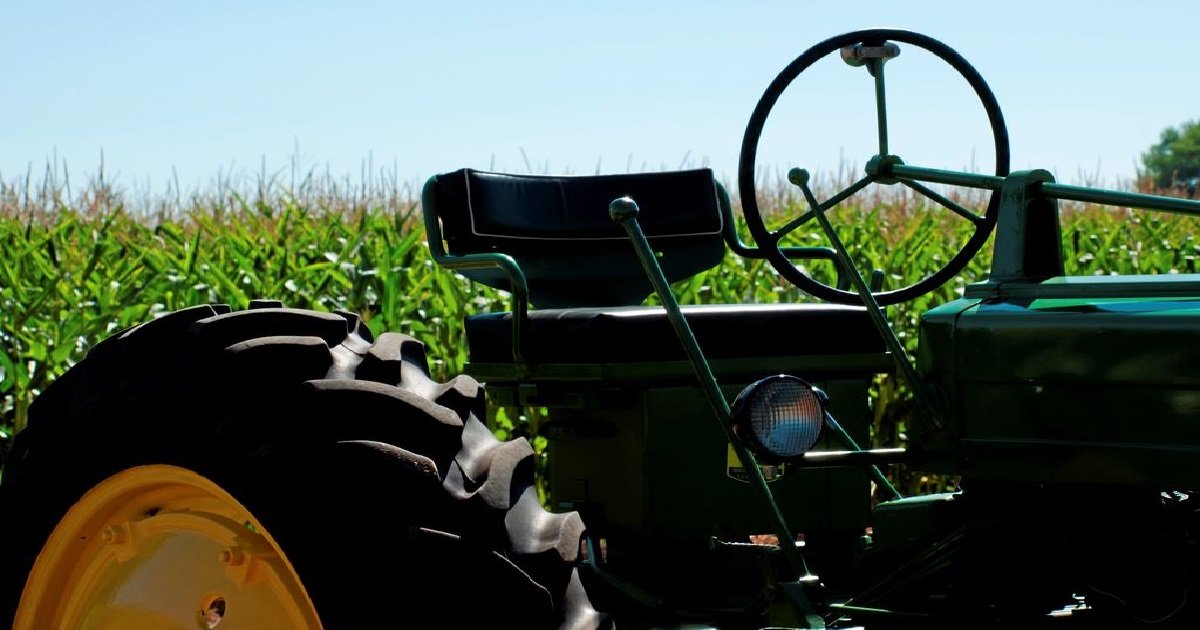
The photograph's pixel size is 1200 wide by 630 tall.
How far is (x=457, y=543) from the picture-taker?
2.22 m

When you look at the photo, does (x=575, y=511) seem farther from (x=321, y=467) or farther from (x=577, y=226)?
(x=577, y=226)

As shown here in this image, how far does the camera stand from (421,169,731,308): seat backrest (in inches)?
147

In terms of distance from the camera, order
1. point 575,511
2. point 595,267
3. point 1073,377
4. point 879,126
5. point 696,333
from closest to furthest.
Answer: point 1073,377 → point 575,511 → point 879,126 → point 696,333 → point 595,267

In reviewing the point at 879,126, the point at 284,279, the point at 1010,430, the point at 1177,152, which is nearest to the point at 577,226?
the point at 879,126

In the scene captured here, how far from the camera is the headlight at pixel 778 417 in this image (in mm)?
2250

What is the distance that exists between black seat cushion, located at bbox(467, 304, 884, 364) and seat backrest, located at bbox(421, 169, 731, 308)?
1.51 feet

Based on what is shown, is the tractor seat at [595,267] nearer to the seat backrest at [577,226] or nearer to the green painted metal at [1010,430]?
the seat backrest at [577,226]

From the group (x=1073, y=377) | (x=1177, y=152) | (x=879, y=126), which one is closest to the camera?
(x=1073, y=377)

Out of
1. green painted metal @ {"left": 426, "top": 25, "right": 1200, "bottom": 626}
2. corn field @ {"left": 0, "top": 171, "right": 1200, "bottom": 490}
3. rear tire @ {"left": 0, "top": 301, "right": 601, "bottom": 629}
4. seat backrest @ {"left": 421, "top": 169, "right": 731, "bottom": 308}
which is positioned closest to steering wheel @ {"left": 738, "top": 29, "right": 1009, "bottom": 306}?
green painted metal @ {"left": 426, "top": 25, "right": 1200, "bottom": 626}

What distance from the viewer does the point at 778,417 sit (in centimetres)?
227

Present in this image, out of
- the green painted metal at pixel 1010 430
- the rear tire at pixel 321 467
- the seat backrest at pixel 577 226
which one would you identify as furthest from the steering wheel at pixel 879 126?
the seat backrest at pixel 577 226

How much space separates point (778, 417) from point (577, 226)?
1.73 metres

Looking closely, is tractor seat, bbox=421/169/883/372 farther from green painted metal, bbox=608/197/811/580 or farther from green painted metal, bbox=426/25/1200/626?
green painted metal, bbox=608/197/811/580

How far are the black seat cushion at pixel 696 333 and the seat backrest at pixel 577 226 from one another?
46 cm
